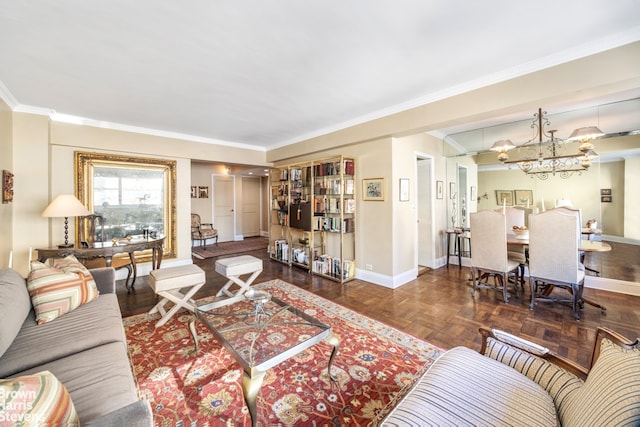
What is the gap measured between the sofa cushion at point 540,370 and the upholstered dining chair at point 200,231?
684cm

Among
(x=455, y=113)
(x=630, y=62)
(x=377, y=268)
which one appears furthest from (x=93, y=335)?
(x=630, y=62)

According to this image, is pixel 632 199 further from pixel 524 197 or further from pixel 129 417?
pixel 129 417

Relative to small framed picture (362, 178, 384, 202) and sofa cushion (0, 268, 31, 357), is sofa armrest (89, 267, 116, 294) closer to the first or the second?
sofa cushion (0, 268, 31, 357)

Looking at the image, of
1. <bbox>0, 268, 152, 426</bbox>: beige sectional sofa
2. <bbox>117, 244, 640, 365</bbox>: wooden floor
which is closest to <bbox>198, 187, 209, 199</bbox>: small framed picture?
<bbox>117, 244, 640, 365</bbox>: wooden floor

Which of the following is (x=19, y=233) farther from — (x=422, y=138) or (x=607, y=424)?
(x=422, y=138)

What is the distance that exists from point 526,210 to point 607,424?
516 cm

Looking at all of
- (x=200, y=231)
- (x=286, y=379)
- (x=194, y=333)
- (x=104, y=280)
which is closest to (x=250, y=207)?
(x=200, y=231)

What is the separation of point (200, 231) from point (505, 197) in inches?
286

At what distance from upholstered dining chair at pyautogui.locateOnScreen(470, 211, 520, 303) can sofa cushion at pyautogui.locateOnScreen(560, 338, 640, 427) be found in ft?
8.34

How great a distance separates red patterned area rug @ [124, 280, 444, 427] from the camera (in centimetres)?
155

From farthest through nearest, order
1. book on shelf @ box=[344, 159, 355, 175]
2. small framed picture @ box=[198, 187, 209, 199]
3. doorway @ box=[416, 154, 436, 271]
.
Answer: small framed picture @ box=[198, 187, 209, 199] → doorway @ box=[416, 154, 436, 271] → book on shelf @ box=[344, 159, 355, 175]

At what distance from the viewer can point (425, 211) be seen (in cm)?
492

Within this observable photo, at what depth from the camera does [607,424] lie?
73cm

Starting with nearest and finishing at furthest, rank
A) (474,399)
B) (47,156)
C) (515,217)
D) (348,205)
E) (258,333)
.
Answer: (474,399)
(258,333)
(47,156)
(348,205)
(515,217)
